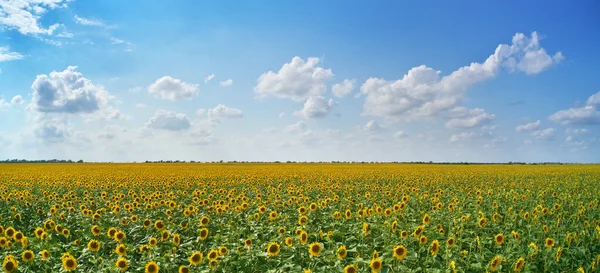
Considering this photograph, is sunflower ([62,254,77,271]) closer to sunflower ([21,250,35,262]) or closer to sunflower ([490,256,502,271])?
sunflower ([21,250,35,262])

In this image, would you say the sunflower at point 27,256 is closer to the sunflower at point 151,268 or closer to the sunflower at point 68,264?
the sunflower at point 68,264

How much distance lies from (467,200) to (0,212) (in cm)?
1411

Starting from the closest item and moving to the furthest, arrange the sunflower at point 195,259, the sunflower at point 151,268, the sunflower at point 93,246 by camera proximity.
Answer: the sunflower at point 151,268 < the sunflower at point 195,259 < the sunflower at point 93,246

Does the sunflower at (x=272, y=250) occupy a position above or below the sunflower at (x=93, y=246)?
above

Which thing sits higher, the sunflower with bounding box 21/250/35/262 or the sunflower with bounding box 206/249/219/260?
the sunflower with bounding box 206/249/219/260

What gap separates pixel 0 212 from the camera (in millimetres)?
11562

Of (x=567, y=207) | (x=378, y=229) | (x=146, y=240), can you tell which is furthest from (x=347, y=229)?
(x=567, y=207)

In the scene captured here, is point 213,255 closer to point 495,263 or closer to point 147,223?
point 147,223

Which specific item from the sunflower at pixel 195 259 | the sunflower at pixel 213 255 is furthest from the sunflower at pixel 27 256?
the sunflower at pixel 213 255

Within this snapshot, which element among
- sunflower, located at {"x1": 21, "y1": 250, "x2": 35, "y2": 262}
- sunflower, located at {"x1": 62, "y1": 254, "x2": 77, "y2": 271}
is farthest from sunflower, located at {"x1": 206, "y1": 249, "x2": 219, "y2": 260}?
sunflower, located at {"x1": 21, "y1": 250, "x2": 35, "y2": 262}

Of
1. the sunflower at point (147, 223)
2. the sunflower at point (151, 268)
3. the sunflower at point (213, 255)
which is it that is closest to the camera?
the sunflower at point (151, 268)

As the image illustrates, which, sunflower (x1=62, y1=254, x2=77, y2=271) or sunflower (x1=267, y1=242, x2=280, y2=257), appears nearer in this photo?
sunflower (x1=62, y1=254, x2=77, y2=271)

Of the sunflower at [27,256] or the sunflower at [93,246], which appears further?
the sunflower at [93,246]

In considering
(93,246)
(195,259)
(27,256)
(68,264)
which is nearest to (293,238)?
(195,259)
